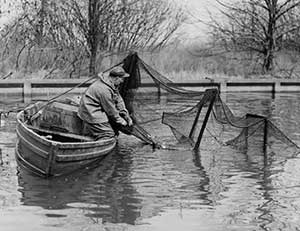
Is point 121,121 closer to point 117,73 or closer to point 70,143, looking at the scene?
point 117,73

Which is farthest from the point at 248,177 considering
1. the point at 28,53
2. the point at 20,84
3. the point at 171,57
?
the point at 171,57

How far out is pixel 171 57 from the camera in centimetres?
4012

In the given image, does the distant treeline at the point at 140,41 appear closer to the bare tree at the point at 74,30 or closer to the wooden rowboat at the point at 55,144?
the bare tree at the point at 74,30

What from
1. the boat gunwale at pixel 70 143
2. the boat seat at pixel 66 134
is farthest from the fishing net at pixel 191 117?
the boat gunwale at pixel 70 143

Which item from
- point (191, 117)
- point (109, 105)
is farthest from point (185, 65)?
point (109, 105)

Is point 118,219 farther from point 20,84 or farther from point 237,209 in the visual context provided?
point 20,84

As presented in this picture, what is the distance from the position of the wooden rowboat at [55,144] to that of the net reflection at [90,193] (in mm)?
226

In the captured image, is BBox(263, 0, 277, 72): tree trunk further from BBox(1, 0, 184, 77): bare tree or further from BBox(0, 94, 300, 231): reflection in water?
BBox(0, 94, 300, 231): reflection in water

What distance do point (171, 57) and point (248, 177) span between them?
27.3m

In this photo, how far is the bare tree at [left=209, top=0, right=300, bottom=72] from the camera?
4112 centimetres

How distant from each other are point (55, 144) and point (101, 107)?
8.58ft

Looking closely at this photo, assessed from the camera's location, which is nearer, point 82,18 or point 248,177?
point 248,177

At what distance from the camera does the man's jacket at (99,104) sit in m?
14.2

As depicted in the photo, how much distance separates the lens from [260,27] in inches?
1647
